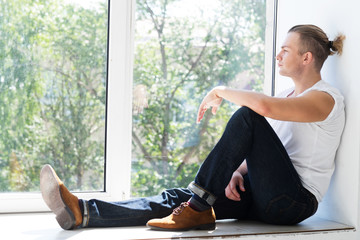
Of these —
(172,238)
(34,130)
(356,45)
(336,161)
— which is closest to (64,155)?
(34,130)

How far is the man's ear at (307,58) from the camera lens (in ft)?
6.47

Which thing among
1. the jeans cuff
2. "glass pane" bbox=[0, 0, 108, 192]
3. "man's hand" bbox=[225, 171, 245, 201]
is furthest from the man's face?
"glass pane" bbox=[0, 0, 108, 192]

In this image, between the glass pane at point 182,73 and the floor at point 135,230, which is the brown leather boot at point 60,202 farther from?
the glass pane at point 182,73

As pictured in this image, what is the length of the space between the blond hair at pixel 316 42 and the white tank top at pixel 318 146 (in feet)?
0.40

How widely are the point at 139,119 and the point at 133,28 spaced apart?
1.48 feet

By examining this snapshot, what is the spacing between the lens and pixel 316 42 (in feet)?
6.48

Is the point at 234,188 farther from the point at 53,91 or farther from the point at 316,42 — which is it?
the point at 53,91

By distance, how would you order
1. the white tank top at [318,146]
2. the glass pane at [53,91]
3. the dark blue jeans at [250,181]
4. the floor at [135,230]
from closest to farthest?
the floor at [135,230]
the dark blue jeans at [250,181]
the white tank top at [318,146]
the glass pane at [53,91]

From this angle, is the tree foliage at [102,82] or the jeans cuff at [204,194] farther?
the tree foliage at [102,82]

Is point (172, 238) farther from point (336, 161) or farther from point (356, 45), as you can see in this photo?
point (356, 45)

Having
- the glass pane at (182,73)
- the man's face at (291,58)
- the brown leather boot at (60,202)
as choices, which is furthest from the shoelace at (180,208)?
the man's face at (291,58)

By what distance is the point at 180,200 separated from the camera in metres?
1.93

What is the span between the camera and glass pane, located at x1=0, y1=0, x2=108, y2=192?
2.14 metres

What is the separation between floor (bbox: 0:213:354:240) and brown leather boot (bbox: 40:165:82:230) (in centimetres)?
4
